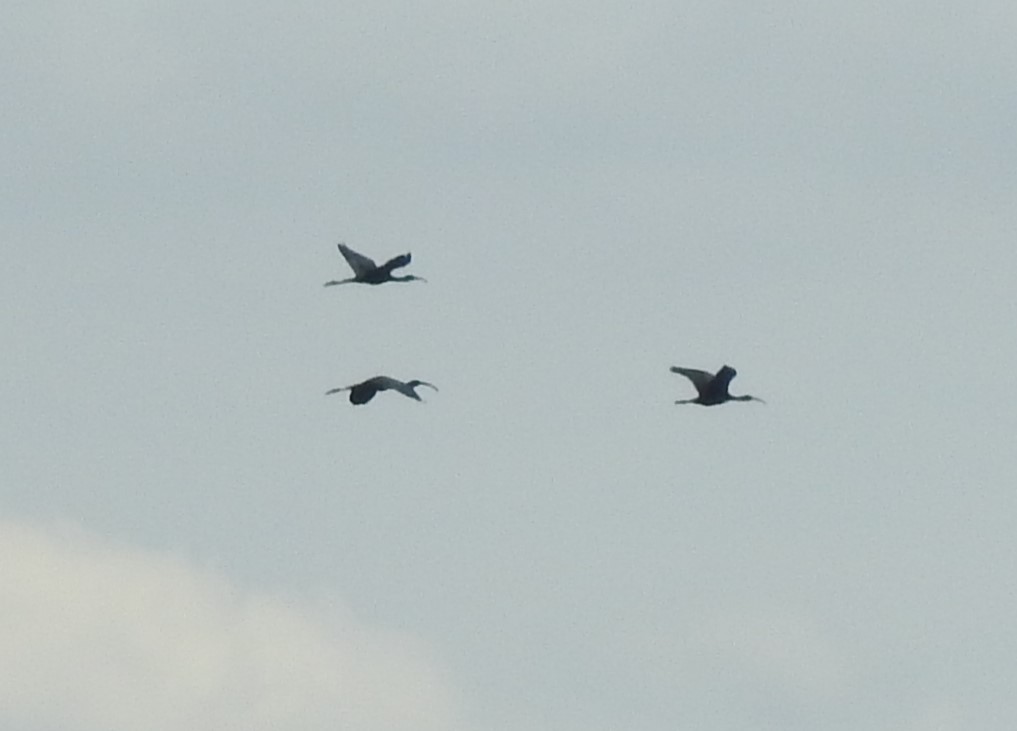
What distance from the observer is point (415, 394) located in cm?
Result: 15638

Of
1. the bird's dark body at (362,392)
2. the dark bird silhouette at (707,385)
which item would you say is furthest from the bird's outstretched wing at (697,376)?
the bird's dark body at (362,392)

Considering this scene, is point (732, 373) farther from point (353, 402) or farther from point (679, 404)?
point (353, 402)

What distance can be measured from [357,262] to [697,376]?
15.9 metres

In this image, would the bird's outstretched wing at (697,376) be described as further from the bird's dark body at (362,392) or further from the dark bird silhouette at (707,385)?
the bird's dark body at (362,392)

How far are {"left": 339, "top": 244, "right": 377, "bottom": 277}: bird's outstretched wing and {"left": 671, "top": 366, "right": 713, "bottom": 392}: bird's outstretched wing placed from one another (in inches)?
Result: 572

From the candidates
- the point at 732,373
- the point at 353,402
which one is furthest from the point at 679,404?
the point at 353,402

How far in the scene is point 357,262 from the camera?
166 meters

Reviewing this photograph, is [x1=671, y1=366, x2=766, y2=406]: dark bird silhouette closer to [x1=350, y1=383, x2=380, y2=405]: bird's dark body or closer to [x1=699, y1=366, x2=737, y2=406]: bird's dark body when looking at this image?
[x1=699, y1=366, x2=737, y2=406]: bird's dark body

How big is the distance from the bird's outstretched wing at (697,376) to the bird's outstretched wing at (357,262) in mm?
14535

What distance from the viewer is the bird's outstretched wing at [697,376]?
160750 millimetres

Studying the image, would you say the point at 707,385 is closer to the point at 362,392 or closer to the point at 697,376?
the point at 697,376

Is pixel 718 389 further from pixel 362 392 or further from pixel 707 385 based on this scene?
pixel 362 392

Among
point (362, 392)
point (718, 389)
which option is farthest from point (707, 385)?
point (362, 392)

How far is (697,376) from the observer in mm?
161500
